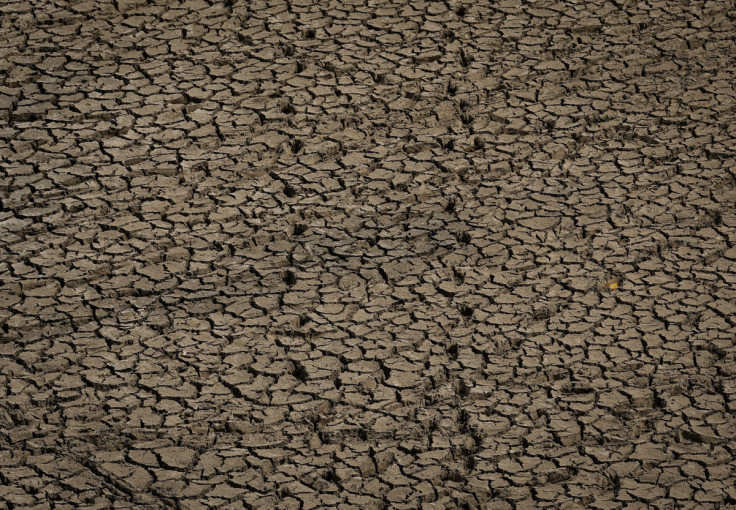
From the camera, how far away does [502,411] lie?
3.64 metres

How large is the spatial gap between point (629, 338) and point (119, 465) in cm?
167

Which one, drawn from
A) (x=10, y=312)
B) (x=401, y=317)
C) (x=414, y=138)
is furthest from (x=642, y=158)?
(x=10, y=312)

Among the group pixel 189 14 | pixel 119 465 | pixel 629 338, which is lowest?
pixel 119 465

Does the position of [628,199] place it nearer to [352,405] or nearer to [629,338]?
[629,338]

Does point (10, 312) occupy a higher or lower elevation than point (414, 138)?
lower

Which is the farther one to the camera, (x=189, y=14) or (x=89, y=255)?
(x=189, y=14)

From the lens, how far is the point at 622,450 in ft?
11.6

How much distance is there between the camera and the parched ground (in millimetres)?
3512

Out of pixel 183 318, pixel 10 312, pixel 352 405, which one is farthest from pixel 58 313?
pixel 352 405

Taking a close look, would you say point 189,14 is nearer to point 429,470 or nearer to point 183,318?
point 183,318

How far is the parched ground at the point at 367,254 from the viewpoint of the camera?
351cm

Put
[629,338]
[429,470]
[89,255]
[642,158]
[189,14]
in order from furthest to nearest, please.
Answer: [189,14]
[642,158]
[89,255]
[629,338]
[429,470]

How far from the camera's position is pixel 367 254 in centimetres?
419

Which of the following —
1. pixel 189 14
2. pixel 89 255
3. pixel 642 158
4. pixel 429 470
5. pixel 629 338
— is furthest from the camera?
pixel 189 14
